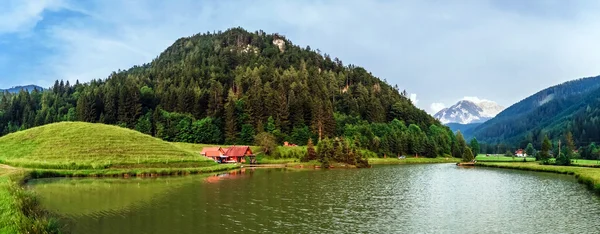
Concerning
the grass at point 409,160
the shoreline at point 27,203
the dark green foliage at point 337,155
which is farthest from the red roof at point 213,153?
the grass at point 409,160

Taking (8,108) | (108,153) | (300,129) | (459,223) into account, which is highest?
(8,108)

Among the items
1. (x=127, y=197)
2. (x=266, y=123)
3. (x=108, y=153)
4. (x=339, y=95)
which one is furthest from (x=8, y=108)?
(x=127, y=197)

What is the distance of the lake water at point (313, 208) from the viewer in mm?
29703

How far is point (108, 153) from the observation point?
76125mm

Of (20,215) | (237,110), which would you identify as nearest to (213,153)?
(237,110)

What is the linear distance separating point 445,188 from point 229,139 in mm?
91532

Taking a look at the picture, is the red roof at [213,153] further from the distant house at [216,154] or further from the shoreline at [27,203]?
the shoreline at [27,203]

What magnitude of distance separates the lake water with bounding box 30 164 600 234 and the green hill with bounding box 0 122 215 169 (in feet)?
51.0

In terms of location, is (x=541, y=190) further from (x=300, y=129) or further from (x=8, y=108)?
(x=8, y=108)

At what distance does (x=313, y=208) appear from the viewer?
38.1m

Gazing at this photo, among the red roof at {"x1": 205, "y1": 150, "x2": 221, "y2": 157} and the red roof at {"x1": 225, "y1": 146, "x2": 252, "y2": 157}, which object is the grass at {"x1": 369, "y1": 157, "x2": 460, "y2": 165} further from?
the red roof at {"x1": 205, "y1": 150, "x2": 221, "y2": 157}

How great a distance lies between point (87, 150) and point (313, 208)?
57628 mm

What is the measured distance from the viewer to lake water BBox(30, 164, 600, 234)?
29.7 meters

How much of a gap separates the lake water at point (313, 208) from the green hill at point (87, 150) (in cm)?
1556
